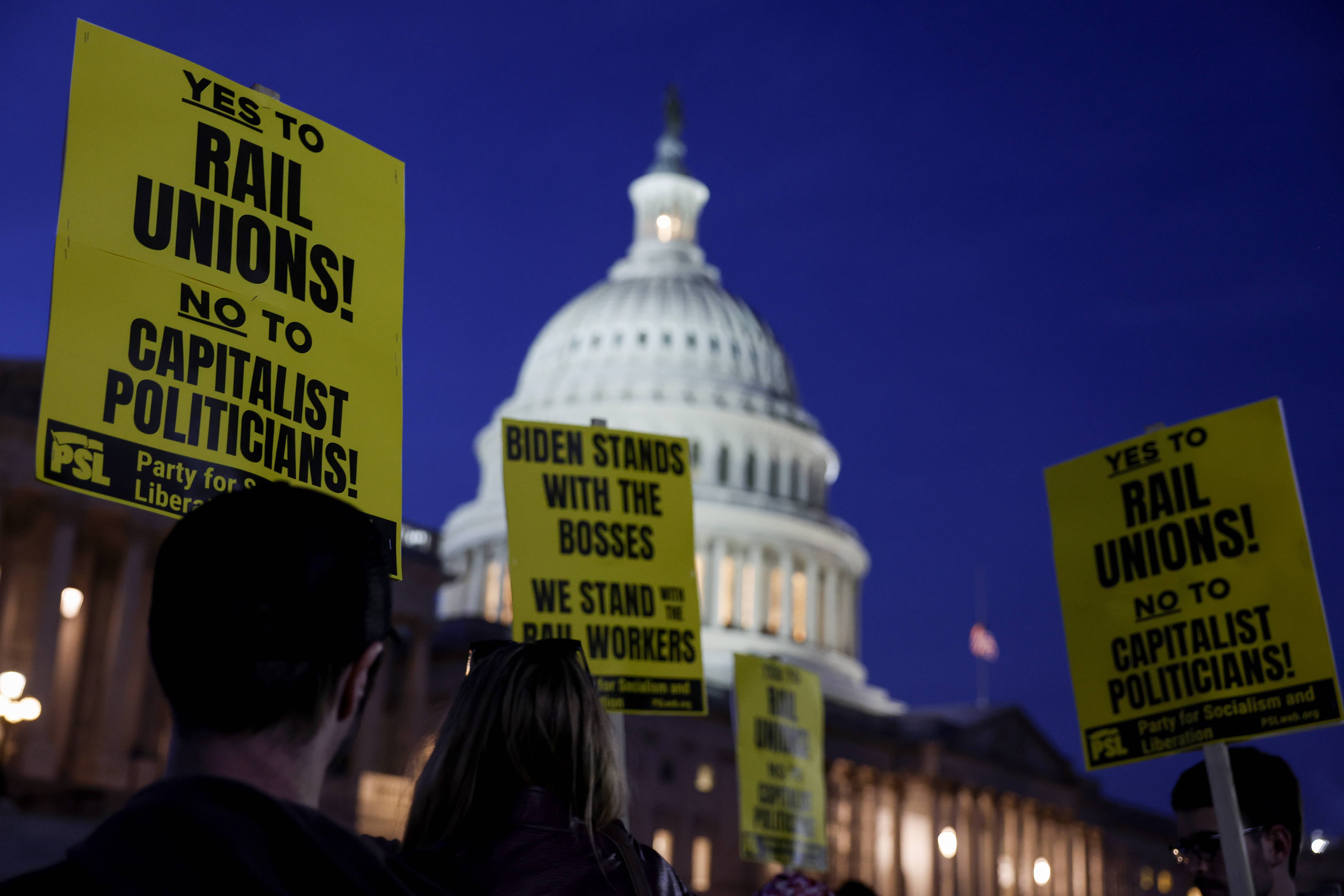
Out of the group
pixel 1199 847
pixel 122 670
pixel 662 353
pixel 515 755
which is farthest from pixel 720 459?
pixel 515 755

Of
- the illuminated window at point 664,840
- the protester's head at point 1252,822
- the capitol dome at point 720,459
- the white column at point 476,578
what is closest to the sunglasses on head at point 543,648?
the protester's head at point 1252,822

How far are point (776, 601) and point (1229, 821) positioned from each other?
76.7m

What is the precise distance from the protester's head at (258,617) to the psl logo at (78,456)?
279cm

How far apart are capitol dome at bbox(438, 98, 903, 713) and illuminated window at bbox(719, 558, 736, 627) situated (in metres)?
0.08

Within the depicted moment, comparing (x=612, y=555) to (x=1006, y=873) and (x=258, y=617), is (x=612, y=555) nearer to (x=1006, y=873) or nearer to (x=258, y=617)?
(x=258, y=617)

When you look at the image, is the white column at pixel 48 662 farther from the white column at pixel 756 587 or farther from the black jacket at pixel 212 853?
the white column at pixel 756 587

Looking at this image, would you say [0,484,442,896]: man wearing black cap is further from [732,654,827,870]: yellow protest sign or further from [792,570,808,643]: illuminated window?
[792,570,808,643]: illuminated window

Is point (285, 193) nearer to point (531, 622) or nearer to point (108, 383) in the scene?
point (108, 383)

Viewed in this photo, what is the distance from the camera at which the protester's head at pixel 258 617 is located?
2467 millimetres

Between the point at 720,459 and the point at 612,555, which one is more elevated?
the point at 720,459

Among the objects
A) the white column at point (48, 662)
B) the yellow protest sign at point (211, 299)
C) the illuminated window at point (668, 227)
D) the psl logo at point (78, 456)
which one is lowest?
the psl logo at point (78, 456)

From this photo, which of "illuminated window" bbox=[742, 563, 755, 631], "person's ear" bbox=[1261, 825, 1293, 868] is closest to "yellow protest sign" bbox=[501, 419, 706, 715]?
"person's ear" bbox=[1261, 825, 1293, 868]

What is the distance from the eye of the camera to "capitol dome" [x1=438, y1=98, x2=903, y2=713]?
81250mm

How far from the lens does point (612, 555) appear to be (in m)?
10.4
